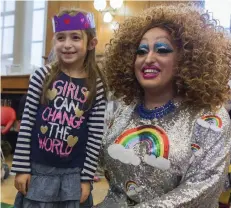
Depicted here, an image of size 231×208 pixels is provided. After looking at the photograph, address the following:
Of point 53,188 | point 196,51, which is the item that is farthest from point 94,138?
point 196,51

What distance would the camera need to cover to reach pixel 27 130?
57.4 inches

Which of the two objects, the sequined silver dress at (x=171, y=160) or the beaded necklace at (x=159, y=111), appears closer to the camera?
the sequined silver dress at (x=171, y=160)

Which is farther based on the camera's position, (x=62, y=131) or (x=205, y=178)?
(x=62, y=131)

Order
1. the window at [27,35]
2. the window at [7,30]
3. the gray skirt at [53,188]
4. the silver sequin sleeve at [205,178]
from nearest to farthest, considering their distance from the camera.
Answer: the silver sequin sleeve at [205,178], the gray skirt at [53,188], the window at [27,35], the window at [7,30]

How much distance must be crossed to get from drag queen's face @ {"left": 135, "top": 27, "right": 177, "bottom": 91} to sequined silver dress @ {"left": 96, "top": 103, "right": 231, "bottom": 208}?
3.7 inches

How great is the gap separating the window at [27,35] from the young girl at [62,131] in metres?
6.18

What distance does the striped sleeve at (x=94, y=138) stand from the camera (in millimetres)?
1445

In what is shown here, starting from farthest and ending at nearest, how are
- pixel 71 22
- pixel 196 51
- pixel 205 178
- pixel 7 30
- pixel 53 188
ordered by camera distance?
pixel 7 30 → pixel 71 22 → pixel 53 188 → pixel 196 51 → pixel 205 178

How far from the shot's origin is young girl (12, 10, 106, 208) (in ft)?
4.66

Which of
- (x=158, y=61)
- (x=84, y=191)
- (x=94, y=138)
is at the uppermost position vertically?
(x=158, y=61)

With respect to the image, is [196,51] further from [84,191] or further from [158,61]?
[84,191]

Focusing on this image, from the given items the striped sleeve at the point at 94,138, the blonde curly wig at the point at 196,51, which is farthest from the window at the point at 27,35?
the blonde curly wig at the point at 196,51

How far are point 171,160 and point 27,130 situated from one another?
729 mm

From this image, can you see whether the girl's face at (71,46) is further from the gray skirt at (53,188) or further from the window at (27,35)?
the window at (27,35)
